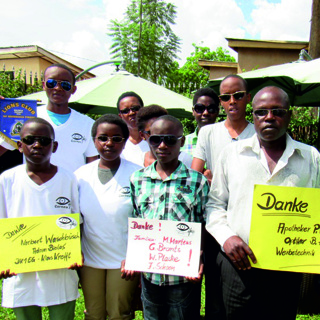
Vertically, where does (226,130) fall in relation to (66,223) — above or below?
above

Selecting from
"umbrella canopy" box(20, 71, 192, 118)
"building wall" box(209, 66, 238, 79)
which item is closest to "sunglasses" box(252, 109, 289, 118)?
"umbrella canopy" box(20, 71, 192, 118)

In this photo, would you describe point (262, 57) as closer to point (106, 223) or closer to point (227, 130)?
point (227, 130)

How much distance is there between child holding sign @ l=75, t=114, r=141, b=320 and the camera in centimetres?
247

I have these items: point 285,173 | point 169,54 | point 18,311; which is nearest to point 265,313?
point 285,173

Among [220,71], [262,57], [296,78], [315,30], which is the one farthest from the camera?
[220,71]

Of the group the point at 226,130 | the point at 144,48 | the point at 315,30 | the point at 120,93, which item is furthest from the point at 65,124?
the point at 144,48

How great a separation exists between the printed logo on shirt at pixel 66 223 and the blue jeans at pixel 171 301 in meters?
0.63

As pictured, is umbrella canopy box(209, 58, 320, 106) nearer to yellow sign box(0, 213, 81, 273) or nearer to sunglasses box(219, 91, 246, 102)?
sunglasses box(219, 91, 246, 102)

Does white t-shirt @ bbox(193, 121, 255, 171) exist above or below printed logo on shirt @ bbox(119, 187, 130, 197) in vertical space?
above

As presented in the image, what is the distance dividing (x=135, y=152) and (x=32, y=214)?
1.22 m

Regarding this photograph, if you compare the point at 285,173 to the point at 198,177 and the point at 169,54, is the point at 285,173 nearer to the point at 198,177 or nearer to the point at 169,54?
the point at 198,177

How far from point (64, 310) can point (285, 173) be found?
5.90 feet

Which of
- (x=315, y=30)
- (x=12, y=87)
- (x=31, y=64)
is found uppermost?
(x=31, y=64)

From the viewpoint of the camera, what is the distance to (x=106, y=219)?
2457 millimetres
